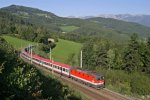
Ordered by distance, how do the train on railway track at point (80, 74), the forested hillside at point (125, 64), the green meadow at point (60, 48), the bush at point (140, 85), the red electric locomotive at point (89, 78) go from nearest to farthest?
1. the red electric locomotive at point (89, 78)
2. the train on railway track at point (80, 74)
3. the bush at point (140, 85)
4. the forested hillside at point (125, 64)
5. the green meadow at point (60, 48)

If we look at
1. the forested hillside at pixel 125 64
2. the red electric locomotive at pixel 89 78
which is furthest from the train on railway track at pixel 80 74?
the forested hillside at pixel 125 64

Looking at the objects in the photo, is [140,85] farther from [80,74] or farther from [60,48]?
[60,48]

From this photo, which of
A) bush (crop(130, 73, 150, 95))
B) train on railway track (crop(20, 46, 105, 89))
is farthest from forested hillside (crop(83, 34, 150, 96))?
train on railway track (crop(20, 46, 105, 89))

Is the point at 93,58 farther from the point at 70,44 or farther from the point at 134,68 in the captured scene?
the point at 70,44

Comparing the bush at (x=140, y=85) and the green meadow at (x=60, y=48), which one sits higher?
the bush at (x=140, y=85)

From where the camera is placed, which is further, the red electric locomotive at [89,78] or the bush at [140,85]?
the bush at [140,85]

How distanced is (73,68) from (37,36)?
89890mm

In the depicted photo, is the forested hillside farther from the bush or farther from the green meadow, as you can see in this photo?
the green meadow

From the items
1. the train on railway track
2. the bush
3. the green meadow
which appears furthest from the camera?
the green meadow

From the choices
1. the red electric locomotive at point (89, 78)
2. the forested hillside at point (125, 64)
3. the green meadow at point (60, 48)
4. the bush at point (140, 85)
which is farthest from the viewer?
the green meadow at point (60, 48)

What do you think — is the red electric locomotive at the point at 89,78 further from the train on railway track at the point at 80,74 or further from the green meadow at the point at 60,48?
the green meadow at the point at 60,48

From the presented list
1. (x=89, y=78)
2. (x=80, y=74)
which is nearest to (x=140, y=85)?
(x=89, y=78)

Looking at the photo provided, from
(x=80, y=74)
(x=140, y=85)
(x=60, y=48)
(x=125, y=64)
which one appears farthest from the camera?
(x=60, y=48)

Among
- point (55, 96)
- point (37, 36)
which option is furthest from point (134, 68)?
point (37, 36)
